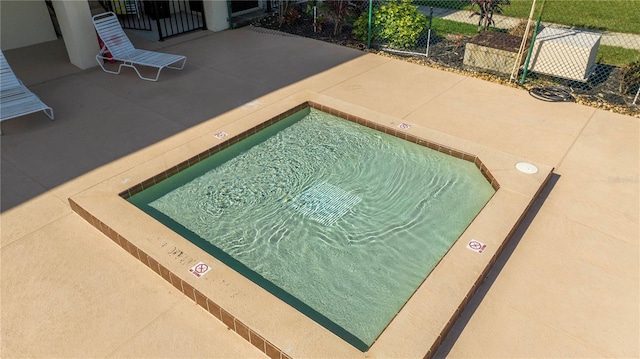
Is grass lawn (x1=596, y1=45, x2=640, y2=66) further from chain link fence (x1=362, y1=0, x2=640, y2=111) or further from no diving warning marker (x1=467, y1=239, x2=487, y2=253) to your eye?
no diving warning marker (x1=467, y1=239, x2=487, y2=253)

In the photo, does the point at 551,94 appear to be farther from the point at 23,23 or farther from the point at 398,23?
the point at 23,23

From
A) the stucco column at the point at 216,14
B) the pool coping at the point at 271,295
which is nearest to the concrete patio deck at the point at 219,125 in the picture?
the pool coping at the point at 271,295

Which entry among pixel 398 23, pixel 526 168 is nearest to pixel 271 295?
pixel 526 168

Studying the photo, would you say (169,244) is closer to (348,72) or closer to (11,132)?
(11,132)

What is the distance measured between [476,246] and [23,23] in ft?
33.9

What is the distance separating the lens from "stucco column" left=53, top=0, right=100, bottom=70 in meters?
8.29

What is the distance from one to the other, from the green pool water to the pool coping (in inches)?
9.3

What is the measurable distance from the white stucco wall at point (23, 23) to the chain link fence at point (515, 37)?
5.38 meters

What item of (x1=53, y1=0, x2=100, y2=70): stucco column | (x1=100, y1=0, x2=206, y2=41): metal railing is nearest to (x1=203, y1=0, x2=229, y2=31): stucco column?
(x1=100, y1=0, x2=206, y2=41): metal railing

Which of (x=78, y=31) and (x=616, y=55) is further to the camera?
(x=616, y=55)

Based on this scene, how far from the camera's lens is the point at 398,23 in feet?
30.8

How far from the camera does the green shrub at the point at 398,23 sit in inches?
369

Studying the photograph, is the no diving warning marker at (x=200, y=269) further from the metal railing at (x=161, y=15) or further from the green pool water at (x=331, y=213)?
the metal railing at (x=161, y=15)

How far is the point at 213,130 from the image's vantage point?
6.48 metres
